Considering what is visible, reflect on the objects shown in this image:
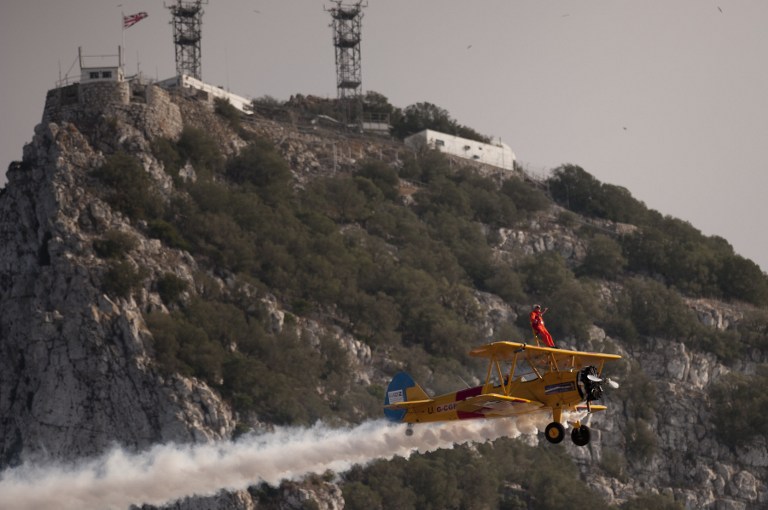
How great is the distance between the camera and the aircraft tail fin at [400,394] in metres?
62.8

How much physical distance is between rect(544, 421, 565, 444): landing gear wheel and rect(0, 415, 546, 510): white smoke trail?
293cm

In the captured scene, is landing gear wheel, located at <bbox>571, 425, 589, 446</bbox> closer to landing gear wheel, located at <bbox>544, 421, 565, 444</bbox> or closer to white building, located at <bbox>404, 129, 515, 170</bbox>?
landing gear wheel, located at <bbox>544, 421, 565, 444</bbox>

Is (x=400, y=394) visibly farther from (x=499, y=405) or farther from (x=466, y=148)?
(x=466, y=148)

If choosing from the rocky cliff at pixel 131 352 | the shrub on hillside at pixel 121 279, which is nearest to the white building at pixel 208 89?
the rocky cliff at pixel 131 352

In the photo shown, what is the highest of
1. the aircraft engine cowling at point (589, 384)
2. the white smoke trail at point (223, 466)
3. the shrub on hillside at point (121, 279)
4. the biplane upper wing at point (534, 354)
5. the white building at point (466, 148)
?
the white building at point (466, 148)

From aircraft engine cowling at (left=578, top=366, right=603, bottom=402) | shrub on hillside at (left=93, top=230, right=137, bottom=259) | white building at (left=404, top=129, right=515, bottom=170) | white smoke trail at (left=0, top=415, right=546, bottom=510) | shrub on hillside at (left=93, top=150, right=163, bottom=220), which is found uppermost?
white building at (left=404, top=129, right=515, bottom=170)

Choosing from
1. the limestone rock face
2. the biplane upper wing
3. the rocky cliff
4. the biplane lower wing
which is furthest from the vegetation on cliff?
the biplane upper wing

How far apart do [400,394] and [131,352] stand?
3333 cm

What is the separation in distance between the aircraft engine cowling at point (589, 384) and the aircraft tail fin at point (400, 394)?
7847 mm

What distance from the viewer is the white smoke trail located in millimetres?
62031

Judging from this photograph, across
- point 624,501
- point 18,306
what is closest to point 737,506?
point 624,501

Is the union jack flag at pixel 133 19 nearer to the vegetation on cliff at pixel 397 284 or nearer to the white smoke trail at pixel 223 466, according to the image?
the vegetation on cliff at pixel 397 284

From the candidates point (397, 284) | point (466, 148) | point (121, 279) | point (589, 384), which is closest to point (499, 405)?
point (589, 384)

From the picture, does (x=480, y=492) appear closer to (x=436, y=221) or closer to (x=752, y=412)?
(x=752, y=412)
